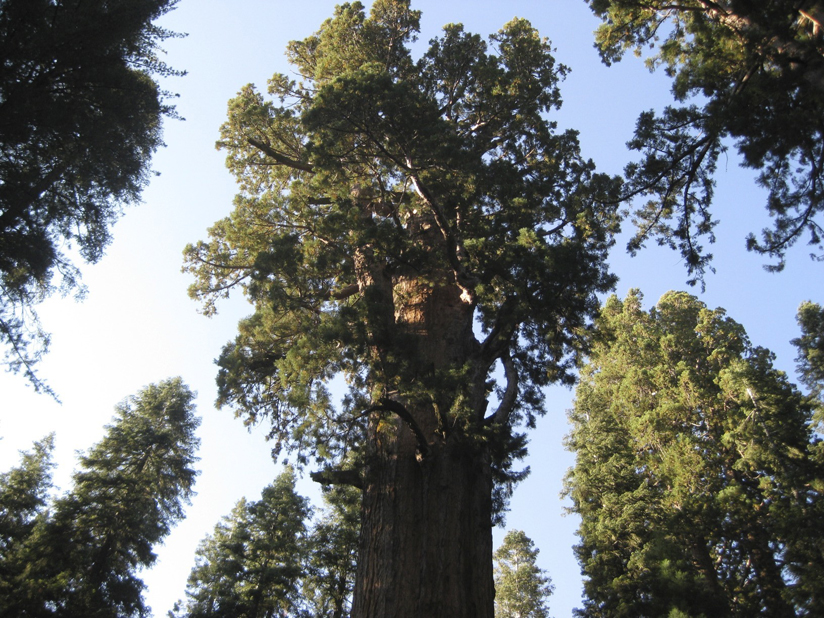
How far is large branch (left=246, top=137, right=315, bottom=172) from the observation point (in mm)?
12951

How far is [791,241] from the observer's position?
7.15 meters

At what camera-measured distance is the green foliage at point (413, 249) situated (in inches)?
340

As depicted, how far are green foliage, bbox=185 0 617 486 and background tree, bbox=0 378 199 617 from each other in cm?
763

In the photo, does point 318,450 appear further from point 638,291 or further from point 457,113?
point 638,291

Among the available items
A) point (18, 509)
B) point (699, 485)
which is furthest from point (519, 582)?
point (18, 509)

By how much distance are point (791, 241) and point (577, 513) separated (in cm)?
1668

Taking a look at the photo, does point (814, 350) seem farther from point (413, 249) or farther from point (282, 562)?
point (282, 562)

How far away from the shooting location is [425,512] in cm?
791

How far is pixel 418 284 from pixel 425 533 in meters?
4.31

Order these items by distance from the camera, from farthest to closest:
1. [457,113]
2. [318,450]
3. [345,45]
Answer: [345,45] < [457,113] < [318,450]

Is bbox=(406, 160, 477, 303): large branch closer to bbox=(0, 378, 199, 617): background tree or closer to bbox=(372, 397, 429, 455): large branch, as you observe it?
bbox=(372, 397, 429, 455): large branch

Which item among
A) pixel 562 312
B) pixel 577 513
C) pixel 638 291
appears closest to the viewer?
pixel 562 312

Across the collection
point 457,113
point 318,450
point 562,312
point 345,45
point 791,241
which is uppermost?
point 345,45

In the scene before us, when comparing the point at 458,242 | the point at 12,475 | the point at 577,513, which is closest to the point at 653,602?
the point at 577,513
